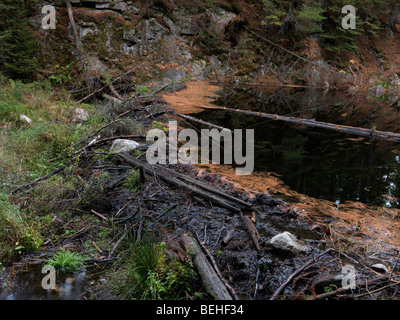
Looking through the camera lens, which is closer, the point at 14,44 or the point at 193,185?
the point at 193,185

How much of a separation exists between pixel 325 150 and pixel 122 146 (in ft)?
13.5

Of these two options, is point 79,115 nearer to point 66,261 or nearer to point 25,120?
point 25,120

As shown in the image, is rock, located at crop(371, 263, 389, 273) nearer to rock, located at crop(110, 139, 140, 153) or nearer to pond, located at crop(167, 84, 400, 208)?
pond, located at crop(167, 84, 400, 208)

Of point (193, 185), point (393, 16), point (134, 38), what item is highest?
point (393, 16)

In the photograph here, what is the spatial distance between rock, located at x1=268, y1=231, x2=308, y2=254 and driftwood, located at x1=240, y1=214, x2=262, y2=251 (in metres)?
0.13

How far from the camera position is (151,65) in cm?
1238

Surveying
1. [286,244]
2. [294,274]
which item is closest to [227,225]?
[286,244]

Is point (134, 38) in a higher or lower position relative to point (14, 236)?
higher

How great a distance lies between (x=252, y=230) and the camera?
9.59ft

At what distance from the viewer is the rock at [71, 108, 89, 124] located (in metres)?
6.24

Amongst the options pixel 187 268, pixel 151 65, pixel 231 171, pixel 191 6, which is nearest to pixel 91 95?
pixel 151 65

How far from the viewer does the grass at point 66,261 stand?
2.54 m

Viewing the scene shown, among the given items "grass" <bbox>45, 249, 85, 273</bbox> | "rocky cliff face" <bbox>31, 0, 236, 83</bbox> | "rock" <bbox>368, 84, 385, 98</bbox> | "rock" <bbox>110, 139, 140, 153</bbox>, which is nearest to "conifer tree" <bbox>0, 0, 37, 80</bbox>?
"rocky cliff face" <bbox>31, 0, 236, 83</bbox>
